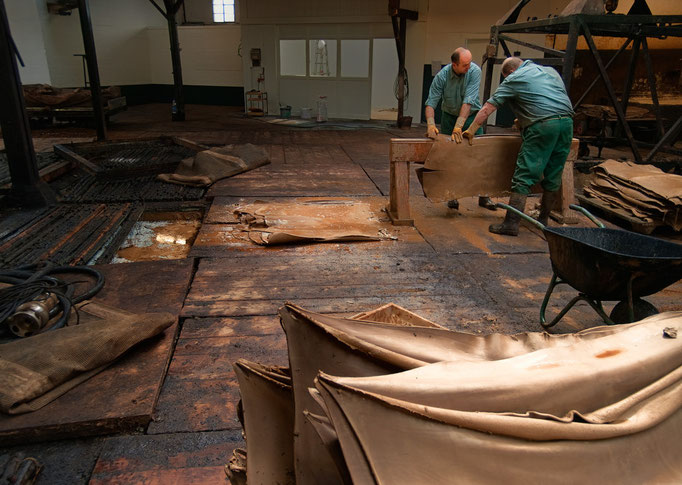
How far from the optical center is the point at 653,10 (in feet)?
36.8

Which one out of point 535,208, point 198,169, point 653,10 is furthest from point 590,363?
point 653,10

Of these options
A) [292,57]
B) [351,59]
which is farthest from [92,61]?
[351,59]

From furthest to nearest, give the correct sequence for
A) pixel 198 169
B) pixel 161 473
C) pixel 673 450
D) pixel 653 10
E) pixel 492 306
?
pixel 653 10 < pixel 198 169 < pixel 492 306 < pixel 161 473 < pixel 673 450

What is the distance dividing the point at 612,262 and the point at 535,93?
2.62 meters

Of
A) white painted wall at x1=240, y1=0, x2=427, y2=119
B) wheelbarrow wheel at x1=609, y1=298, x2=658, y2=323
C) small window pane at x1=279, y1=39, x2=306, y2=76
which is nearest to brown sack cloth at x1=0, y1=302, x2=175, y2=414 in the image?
wheelbarrow wheel at x1=609, y1=298, x2=658, y2=323

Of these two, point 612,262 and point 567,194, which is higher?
point 612,262

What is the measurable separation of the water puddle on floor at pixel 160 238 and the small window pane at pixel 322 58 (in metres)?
10.3

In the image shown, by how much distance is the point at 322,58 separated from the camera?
588 inches

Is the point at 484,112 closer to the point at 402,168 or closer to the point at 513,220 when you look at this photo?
the point at 402,168

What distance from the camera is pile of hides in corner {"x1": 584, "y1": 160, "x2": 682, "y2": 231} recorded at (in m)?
5.12

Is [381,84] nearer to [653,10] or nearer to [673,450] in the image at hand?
[653,10]

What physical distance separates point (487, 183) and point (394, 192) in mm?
1013

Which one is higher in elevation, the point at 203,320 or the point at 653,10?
the point at 653,10

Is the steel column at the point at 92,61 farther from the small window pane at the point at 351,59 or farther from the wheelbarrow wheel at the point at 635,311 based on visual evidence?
the wheelbarrow wheel at the point at 635,311
